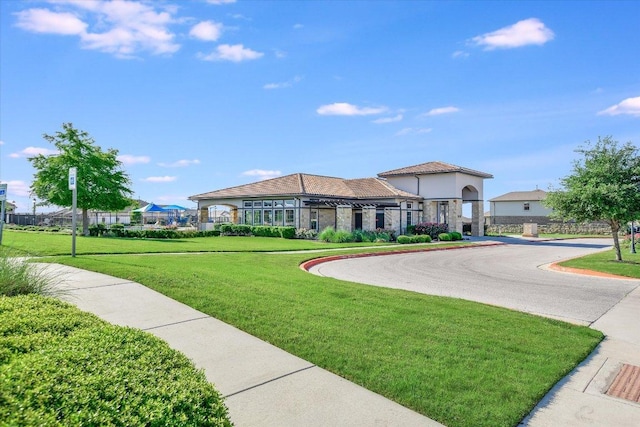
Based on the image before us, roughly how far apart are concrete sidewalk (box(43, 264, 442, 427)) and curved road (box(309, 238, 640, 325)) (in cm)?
554

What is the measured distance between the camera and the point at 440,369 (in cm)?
447

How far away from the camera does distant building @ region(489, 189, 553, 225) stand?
173ft

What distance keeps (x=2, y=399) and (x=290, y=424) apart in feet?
6.44

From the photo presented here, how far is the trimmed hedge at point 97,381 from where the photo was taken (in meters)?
2.10

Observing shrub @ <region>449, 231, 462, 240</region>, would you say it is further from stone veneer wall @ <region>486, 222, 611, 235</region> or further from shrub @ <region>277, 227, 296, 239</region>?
stone veneer wall @ <region>486, 222, 611, 235</region>

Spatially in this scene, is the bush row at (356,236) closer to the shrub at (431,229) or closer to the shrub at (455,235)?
the shrub at (431,229)

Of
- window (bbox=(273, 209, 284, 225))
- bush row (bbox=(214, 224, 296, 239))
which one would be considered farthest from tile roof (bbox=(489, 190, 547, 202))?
bush row (bbox=(214, 224, 296, 239))

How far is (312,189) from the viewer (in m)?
33.0

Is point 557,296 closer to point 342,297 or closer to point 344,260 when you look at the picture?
point 342,297

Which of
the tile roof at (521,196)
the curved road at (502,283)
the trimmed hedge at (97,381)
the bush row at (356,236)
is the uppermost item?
the tile roof at (521,196)

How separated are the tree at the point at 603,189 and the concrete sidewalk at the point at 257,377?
15580 millimetres

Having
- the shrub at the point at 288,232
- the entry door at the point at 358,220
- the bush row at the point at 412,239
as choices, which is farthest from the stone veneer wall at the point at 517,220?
the shrub at the point at 288,232

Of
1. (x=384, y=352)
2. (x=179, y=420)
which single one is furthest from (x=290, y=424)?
Answer: (x=384, y=352)

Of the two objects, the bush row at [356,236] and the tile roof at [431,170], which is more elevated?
the tile roof at [431,170]
